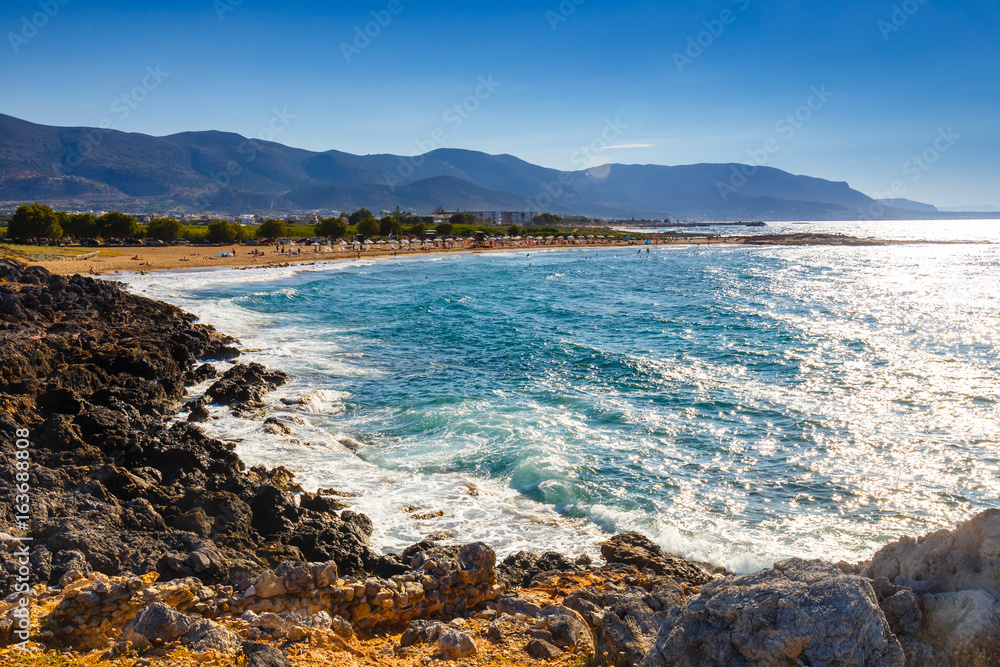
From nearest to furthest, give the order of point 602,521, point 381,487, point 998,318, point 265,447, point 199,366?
point 602,521, point 381,487, point 265,447, point 199,366, point 998,318

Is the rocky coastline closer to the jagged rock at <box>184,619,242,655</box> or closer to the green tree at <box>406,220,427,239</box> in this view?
the jagged rock at <box>184,619,242,655</box>

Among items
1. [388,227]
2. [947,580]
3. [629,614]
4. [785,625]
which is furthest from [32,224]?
[947,580]

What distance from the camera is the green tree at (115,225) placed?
7969cm

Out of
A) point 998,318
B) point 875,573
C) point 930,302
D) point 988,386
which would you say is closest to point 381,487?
point 875,573

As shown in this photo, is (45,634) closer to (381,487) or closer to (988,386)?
(381,487)

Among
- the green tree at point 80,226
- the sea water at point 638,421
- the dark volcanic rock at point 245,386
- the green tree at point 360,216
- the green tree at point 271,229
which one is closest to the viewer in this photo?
the sea water at point 638,421

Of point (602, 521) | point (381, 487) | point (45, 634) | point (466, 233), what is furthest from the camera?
point (466, 233)

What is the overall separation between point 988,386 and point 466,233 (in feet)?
370

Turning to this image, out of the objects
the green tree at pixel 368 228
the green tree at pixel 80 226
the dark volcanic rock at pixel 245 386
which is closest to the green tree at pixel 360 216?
the green tree at pixel 368 228

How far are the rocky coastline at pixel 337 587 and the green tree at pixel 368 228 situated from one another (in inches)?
3972

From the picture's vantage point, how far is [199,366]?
68.0 feet

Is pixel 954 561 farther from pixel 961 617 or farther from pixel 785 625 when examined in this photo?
pixel 785 625

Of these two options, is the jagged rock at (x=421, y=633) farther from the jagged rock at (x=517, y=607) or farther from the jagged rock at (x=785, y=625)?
the jagged rock at (x=785, y=625)

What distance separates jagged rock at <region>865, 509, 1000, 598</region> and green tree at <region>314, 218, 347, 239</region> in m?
105
